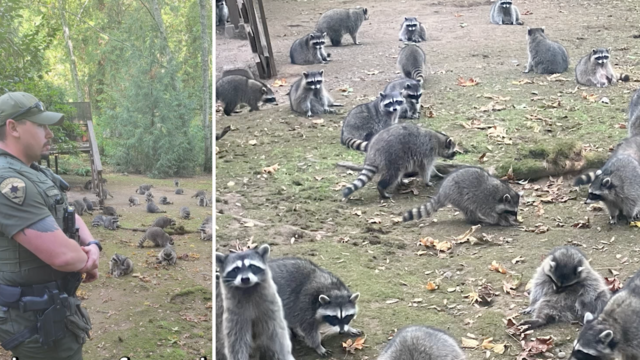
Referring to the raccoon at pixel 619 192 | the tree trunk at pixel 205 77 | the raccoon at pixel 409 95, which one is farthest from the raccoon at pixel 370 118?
the tree trunk at pixel 205 77

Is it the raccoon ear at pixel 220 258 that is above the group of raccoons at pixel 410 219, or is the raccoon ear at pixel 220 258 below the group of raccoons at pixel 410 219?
above

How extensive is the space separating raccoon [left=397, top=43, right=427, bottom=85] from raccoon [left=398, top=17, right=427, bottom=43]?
2.30 metres

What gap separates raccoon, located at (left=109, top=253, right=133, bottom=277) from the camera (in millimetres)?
3381

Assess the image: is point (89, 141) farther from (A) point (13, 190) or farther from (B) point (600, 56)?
(B) point (600, 56)

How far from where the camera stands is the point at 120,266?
11.3ft

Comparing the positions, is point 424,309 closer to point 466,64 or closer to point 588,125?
point 588,125

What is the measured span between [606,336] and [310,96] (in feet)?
20.6

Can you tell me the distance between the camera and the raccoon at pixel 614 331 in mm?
3436

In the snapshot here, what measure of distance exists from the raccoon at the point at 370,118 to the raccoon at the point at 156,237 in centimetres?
459

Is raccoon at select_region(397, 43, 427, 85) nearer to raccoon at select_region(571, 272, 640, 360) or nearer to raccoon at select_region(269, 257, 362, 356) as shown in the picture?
raccoon at select_region(269, 257, 362, 356)

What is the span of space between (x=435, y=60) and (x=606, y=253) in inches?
288

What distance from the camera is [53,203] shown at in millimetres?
2736

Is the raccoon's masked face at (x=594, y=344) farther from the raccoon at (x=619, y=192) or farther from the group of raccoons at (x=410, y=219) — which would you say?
the raccoon at (x=619, y=192)

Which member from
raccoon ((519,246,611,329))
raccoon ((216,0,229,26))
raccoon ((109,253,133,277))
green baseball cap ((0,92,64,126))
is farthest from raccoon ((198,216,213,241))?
raccoon ((216,0,229,26))
